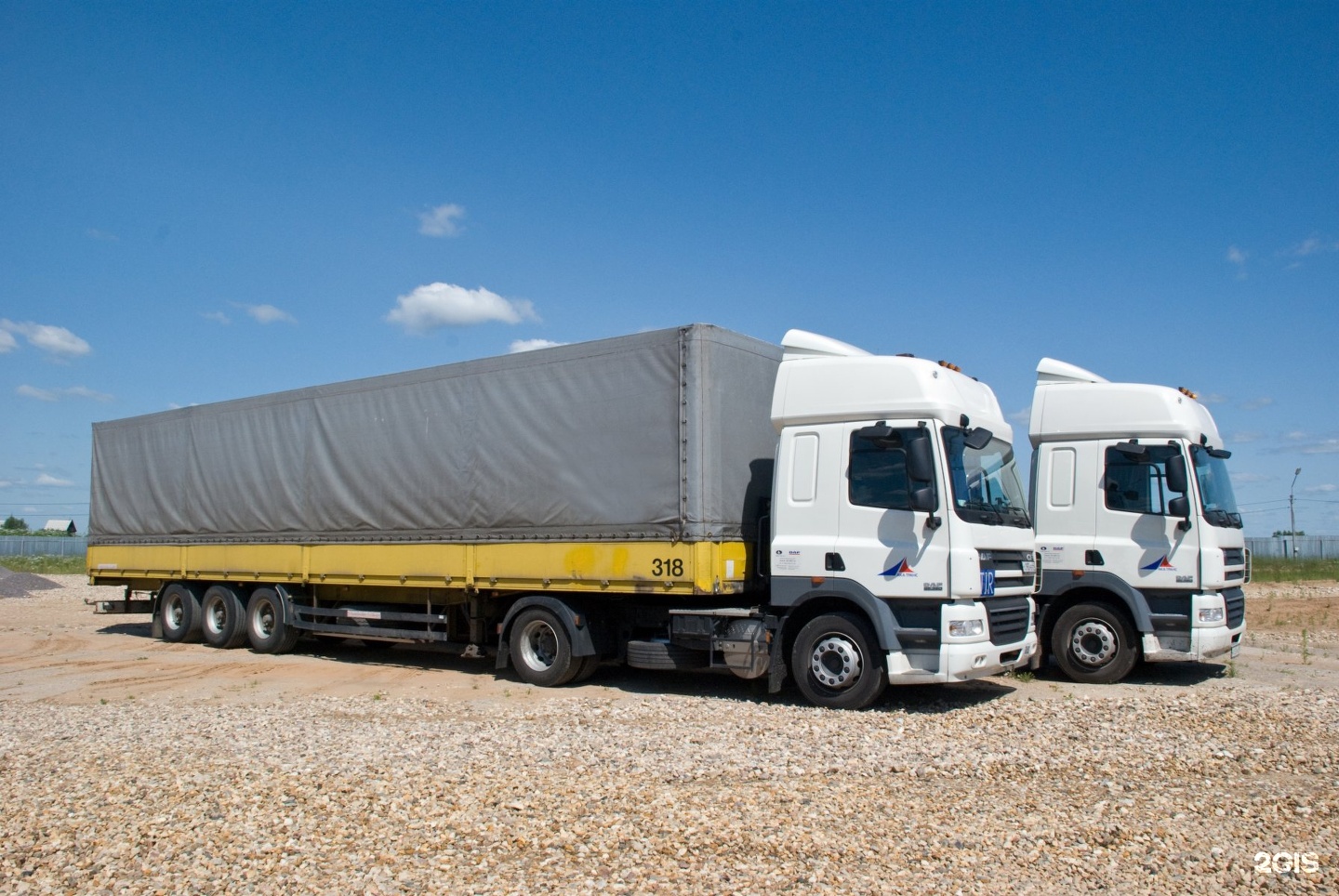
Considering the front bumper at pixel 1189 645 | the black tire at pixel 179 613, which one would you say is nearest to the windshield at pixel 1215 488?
the front bumper at pixel 1189 645

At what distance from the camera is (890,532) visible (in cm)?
954

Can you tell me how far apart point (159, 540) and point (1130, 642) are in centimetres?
1380

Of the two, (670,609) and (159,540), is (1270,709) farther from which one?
(159,540)

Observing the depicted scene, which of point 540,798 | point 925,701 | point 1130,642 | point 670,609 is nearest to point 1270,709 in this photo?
point 1130,642

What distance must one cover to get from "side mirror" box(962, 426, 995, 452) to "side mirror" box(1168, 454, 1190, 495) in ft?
9.43

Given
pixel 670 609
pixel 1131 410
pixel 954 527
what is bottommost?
pixel 670 609

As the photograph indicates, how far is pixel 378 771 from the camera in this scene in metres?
7.04

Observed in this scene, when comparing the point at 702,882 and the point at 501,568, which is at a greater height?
the point at 501,568

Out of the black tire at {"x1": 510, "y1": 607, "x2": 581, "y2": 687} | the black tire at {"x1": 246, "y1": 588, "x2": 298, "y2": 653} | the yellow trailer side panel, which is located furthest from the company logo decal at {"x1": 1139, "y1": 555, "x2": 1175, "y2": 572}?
the black tire at {"x1": 246, "y1": 588, "x2": 298, "y2": 653}

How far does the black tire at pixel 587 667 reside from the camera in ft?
36.9

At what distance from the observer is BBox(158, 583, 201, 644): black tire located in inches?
635

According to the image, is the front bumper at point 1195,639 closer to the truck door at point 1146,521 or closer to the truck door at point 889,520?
the truck door at point 1146,521

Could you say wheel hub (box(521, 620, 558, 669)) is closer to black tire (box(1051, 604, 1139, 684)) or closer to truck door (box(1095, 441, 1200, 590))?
black tire (box(1051, 604, 1139, 684))

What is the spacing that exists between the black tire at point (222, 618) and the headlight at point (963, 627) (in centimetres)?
1049
